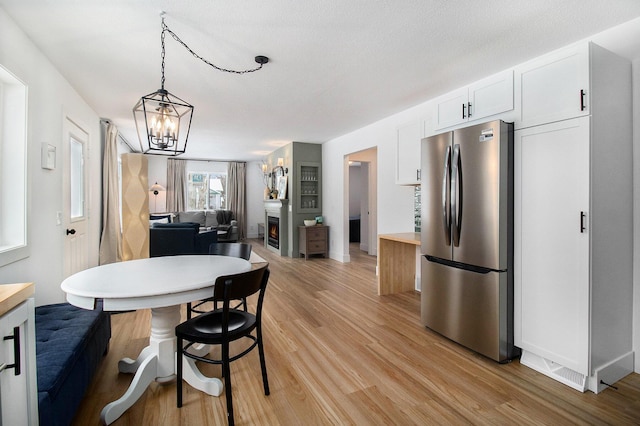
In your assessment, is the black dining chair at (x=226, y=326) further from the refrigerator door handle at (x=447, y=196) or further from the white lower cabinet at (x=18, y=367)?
the refrigerator door handle at (x=447, y=196)

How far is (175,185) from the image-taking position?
910 cm

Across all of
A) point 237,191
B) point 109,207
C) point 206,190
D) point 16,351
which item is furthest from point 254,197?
point 16,351

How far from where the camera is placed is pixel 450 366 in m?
2.27

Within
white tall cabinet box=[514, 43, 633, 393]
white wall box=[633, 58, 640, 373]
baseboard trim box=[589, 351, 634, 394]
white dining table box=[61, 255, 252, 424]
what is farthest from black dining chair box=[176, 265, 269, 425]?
white wall box=[633, 58, 640, 373]

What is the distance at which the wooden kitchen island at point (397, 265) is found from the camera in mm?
3916

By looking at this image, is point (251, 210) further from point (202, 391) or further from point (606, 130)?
point (606, 130)

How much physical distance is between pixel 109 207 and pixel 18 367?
15.4ft

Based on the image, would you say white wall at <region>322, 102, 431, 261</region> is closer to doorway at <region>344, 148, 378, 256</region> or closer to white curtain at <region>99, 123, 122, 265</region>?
doorway at <region>344, 148, 378, 256</region>

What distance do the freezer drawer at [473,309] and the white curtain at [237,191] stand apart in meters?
7.81

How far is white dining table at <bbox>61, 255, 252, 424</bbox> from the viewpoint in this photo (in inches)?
60.9

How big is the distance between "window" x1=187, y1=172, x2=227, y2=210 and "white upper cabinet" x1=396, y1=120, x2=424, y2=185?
23.7 ft

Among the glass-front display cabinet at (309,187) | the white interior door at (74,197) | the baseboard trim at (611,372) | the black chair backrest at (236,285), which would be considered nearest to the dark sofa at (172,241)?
the white interior door at (74,197)

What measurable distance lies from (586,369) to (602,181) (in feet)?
4.03

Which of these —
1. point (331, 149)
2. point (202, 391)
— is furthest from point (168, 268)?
point (331, 149)
